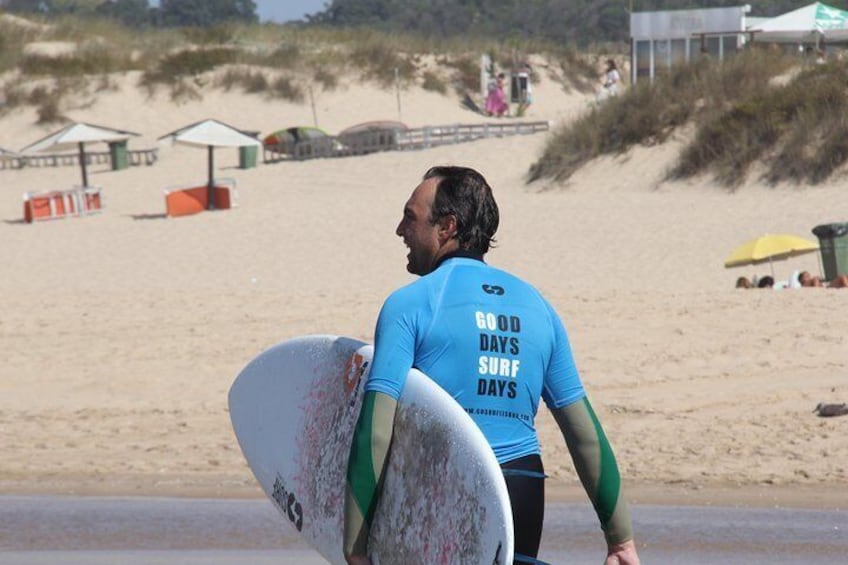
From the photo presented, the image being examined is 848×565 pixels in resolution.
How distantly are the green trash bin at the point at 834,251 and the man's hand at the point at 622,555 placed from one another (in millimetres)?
11868

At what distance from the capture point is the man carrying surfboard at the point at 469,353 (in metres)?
3.19

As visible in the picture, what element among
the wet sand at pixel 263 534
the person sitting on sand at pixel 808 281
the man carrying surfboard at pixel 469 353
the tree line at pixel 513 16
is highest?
the tree line at pixel 513 16

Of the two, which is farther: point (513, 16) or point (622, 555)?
point (513, 16)

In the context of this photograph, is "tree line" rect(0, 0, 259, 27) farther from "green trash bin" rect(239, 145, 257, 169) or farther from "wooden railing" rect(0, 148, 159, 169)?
"green trash bin" rect(239, 145, 257, 169)

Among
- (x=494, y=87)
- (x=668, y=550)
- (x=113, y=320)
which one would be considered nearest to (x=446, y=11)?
(x=494, y=87)

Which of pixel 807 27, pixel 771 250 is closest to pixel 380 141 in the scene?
pixel 807 27

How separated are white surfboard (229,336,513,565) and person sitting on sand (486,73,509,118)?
146 feet

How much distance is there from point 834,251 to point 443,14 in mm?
102539

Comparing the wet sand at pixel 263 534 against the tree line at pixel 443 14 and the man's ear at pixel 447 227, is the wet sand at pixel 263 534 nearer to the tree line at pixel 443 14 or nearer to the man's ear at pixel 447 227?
the man's ear at pixel 447 227

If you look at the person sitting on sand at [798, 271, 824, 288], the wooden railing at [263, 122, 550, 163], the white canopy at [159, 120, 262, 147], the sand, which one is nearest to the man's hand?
the sand

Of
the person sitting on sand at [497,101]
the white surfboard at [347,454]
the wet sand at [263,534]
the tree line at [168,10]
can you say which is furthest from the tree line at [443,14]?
the white surfboard at [347,454]

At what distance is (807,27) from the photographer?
33594 mm

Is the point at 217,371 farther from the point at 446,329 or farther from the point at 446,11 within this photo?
the point at 446,11

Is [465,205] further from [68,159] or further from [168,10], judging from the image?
[168,10]
